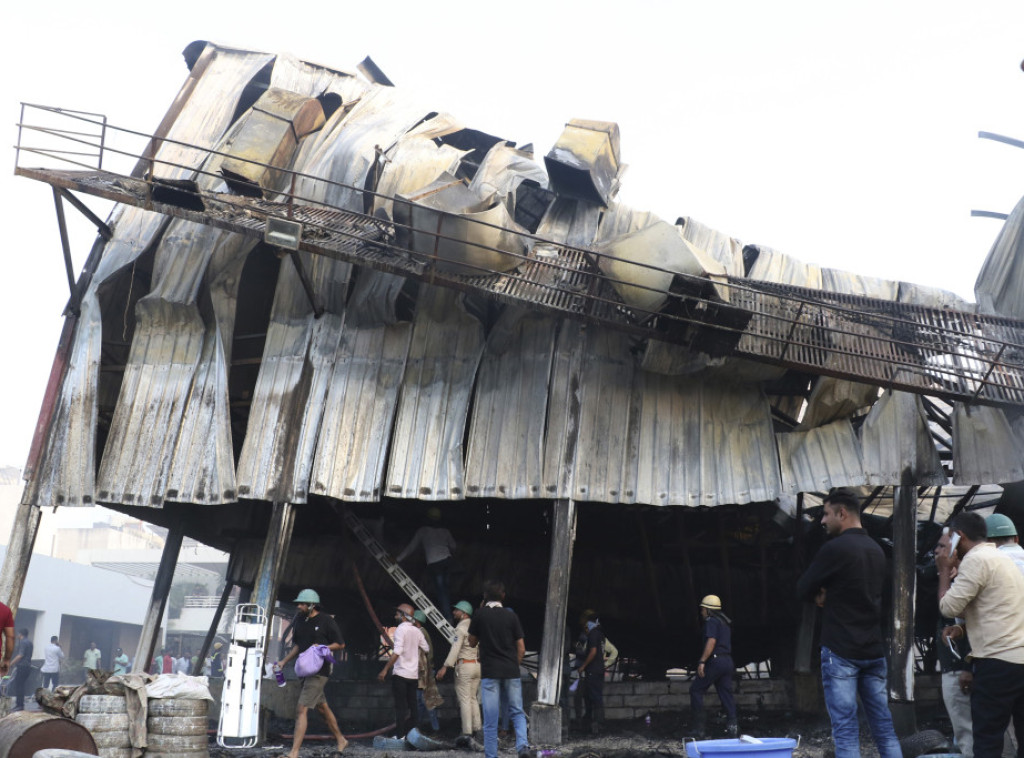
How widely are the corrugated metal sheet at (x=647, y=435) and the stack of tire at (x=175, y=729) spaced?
500 cm

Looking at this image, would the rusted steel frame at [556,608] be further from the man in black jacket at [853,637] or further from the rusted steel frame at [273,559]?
→ the man in black jacket at [853,637]

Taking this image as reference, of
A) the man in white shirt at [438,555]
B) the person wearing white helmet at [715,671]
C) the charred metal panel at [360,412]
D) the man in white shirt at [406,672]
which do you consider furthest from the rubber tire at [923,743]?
the man in white shirt at [438,555]

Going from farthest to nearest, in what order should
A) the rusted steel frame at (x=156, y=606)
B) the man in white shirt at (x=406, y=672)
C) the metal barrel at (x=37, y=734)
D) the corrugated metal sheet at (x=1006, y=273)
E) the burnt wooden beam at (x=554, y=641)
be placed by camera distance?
the rusted steel frame at (x=156, y=606) → the corrugated metal sheet at (x=1006, y=273) → the man in white shirt at (x=406, y=672) → the burnt wooden beam at (x=554, y=641) → the metal barrel at (x=37, y=734)

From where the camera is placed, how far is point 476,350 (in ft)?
43.6

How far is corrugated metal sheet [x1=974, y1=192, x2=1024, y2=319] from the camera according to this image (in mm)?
12422

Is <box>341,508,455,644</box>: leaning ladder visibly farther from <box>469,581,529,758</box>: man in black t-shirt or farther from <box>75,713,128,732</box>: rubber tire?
<box>75,713,128,732</box>: rubber tire

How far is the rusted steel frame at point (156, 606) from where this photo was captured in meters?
15.8

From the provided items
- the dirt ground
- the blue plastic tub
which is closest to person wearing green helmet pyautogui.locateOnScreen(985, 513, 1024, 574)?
the blue plastic tub

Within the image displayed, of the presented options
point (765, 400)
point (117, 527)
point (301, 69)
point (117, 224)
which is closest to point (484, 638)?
point (765, 400)

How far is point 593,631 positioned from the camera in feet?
45.6

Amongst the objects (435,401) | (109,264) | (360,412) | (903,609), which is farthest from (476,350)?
(903,609)

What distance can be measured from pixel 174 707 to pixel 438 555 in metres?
5.81

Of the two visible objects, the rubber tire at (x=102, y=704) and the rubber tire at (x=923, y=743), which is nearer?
the rubber tire at (x=102, y=704)

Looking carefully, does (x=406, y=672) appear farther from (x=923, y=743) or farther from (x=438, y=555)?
(x=923, y=743)
